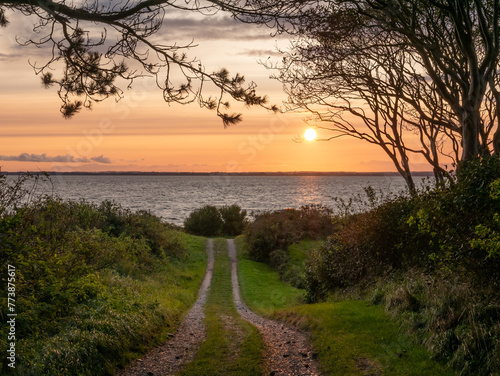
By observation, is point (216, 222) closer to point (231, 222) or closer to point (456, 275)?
point (231, 222)

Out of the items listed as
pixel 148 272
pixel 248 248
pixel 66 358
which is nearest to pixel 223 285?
pixel 148 272

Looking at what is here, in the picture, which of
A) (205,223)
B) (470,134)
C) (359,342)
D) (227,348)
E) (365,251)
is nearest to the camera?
(359,342)

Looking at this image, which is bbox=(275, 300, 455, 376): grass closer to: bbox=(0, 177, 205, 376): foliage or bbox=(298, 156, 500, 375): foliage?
bbox=(298, 156, 500, 375): foliage

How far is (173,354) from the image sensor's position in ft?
32.3

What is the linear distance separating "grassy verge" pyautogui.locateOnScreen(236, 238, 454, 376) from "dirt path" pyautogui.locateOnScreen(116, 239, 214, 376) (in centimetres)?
280

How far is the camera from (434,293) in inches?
381

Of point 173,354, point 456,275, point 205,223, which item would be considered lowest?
point 205,223

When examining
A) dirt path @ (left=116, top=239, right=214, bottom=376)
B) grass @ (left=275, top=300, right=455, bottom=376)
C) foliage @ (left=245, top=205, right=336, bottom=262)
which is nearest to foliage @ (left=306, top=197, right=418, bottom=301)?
grass @ (left=275, top=300, right=455, bottom=376)

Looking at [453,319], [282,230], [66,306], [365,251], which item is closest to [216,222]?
[282,230]

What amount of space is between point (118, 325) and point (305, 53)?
1079 cm

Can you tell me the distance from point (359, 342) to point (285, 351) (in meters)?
1.66

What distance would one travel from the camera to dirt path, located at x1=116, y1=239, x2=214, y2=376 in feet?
28.3

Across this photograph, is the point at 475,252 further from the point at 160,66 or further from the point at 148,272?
the point at 148,272

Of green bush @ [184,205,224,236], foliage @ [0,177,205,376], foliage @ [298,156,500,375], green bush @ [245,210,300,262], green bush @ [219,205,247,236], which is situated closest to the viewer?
foliage @ [0,177,205,376]
